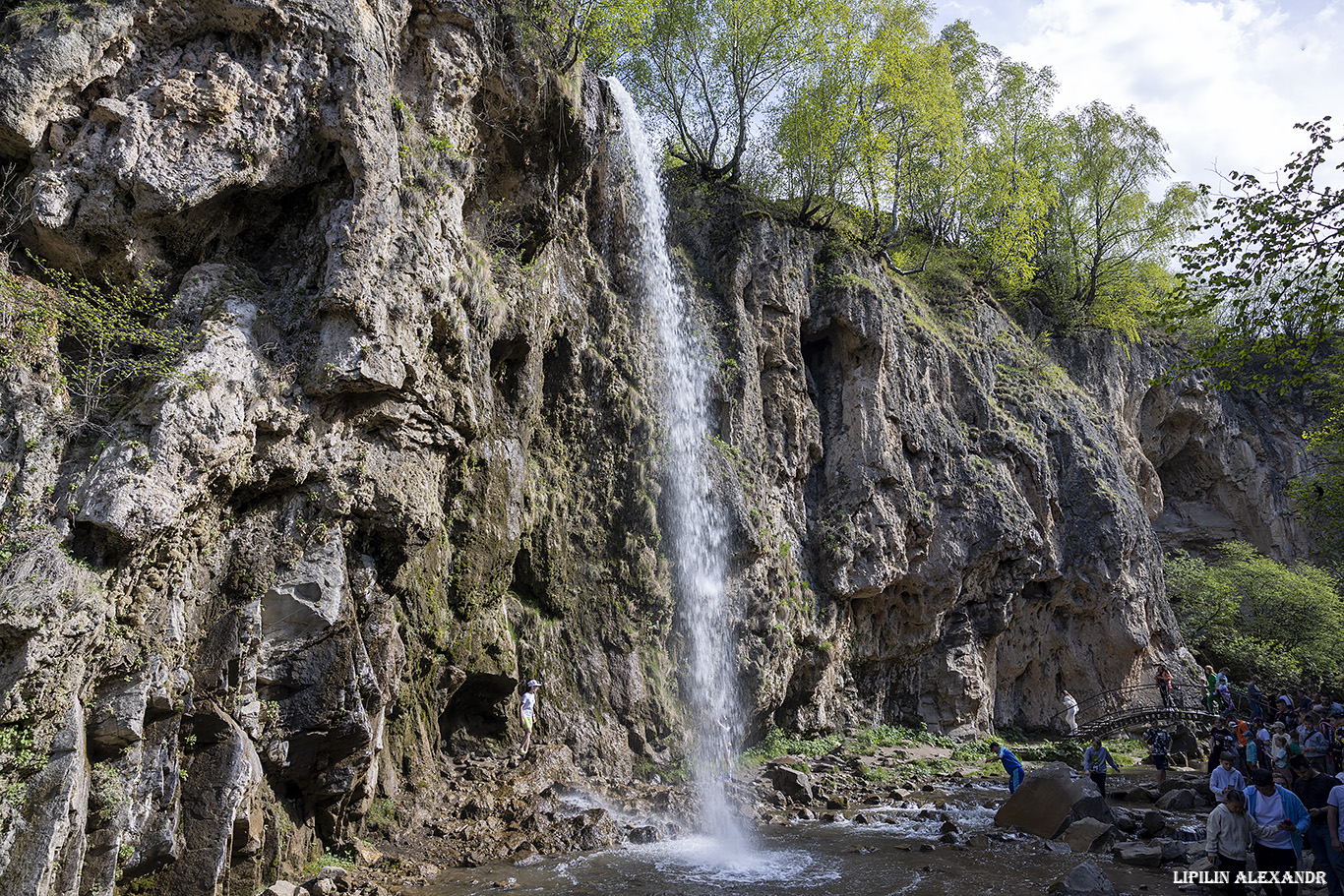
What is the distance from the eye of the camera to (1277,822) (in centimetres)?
688

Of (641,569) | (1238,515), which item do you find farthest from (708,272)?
(1238,515)

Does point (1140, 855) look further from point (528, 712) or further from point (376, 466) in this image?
point (376, 466)

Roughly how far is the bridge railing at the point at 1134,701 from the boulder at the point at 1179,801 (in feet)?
33.6

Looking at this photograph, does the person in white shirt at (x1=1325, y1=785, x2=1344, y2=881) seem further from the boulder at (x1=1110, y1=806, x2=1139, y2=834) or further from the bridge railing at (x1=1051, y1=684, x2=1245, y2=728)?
the bridge railing at (x1=1051, y1=684, x2=1245, y2=728)

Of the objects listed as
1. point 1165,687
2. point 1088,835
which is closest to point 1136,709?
point 1165,687

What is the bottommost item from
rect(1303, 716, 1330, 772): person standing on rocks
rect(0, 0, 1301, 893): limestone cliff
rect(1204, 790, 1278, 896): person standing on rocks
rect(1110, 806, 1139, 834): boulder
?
rect(1110, 806, 1139, 834): boulder

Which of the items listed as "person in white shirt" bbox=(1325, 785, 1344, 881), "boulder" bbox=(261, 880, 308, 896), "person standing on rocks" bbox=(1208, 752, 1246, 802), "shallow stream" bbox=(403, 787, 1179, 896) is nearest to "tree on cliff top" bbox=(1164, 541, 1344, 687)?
"shallow stream" bbox=(403, 787, 1179, 896)

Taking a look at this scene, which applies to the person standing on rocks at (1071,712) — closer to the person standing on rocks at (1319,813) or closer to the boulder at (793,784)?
the boulder at (793,784)

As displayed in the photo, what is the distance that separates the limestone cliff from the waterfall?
2.04 ft

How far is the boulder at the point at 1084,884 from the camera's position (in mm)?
9414

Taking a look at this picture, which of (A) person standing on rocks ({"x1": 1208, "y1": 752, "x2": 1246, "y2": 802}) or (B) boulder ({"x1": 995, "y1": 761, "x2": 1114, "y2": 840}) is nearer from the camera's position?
(A) person standing on rocks ({"x1": 1208, "y1": 752, "x2": 1246, "y2": 802})

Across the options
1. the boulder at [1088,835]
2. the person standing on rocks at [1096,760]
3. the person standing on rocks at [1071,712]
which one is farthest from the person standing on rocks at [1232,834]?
the person standing on rocks at [1071,712]

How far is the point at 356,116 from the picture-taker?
10.3m

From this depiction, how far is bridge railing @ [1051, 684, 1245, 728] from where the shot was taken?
24891 mm
